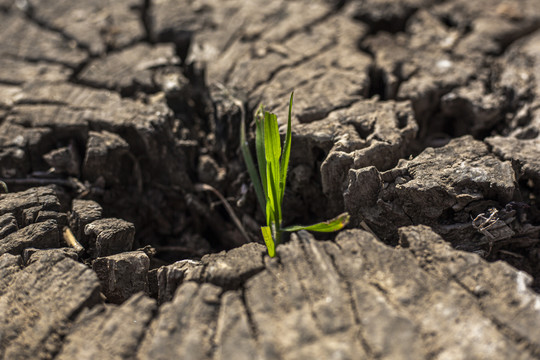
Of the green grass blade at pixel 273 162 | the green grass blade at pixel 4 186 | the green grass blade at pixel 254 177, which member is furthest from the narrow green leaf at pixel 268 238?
the green grass blade at pixel 4 186

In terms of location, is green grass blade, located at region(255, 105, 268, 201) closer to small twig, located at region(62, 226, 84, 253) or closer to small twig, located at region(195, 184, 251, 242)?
small twig, located at region(195, 184, 251, 242)

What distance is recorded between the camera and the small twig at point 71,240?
4.84ft

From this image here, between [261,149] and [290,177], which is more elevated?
[261,149]

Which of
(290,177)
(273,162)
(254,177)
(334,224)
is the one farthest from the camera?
(290,177)

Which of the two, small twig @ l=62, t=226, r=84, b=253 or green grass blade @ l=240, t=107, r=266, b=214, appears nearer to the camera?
small twig @ l=62, t=226, r=84, b=253

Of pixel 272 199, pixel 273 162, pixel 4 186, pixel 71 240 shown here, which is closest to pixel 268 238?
pixel 272 199

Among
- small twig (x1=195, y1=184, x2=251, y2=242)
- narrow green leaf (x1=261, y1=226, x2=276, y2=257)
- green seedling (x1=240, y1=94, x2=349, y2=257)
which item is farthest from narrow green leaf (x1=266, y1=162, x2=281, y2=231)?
small twig (x1=195, y1=184, x2=251, y2=242)

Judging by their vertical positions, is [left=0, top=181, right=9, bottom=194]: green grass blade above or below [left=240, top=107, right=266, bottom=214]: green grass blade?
above

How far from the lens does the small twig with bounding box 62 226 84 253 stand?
1.47 m

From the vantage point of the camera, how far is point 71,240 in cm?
151

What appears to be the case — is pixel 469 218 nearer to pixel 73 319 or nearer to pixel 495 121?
pixel 495 121

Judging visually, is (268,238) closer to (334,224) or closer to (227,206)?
(334,224)

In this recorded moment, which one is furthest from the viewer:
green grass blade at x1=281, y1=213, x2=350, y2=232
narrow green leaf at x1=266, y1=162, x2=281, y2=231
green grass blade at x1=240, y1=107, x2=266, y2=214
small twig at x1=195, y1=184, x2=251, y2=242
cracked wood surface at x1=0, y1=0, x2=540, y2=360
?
small twig at x1=195, y1=184, x2=251, y2=242

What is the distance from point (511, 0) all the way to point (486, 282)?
6.81 ft
